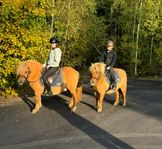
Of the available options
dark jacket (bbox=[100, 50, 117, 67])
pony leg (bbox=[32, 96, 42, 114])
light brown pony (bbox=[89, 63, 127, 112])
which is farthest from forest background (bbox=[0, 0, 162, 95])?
light brown pony (bbox=[89, 63, 127, 112])

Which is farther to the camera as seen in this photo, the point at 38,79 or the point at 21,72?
the point at 38,79

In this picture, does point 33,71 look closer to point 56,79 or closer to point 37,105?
point 56,79

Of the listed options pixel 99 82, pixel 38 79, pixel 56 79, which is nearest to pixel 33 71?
pixel 38 79

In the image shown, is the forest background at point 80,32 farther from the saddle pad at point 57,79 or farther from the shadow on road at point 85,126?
the saddle pad at point 57,79

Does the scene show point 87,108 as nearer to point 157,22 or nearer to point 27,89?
point 27,89

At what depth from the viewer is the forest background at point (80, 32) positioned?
13.9 m

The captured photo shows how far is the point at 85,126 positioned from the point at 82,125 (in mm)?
117

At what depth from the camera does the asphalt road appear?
8.99m

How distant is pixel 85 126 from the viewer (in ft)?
34.0

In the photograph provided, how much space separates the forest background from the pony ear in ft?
7.88

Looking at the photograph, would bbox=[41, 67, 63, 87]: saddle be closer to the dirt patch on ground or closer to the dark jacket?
the dark jacket

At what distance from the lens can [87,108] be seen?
40.1ft

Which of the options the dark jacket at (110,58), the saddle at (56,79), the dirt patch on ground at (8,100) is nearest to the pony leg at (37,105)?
the saddle at (56,79)

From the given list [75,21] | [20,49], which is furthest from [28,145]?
[75,21]
